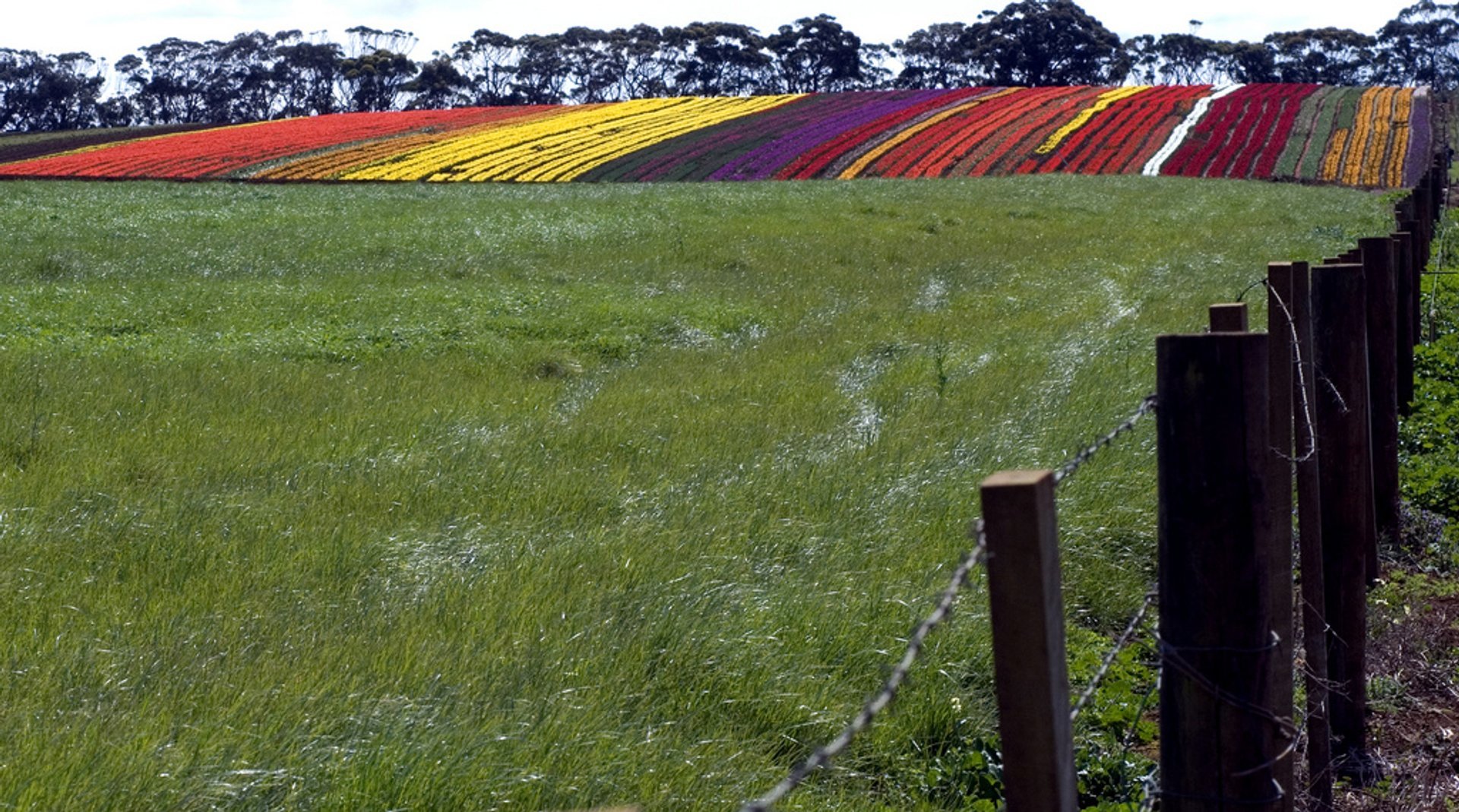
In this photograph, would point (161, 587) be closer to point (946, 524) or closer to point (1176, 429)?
point (946, 524)

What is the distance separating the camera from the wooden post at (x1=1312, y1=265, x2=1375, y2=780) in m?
4.54

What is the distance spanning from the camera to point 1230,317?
3355 mm

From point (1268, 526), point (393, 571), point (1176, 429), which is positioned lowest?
point (393, 571)

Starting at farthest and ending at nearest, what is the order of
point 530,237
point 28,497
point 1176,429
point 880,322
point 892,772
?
1. point 530,237
2. point 880,322
3. point 28,497
4. point 892,772
5. point 1176,429

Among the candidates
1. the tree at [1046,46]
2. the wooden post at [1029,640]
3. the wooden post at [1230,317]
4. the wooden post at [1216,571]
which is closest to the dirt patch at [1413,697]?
the wooden post at [1230,317]

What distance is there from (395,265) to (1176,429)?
58.0 ft

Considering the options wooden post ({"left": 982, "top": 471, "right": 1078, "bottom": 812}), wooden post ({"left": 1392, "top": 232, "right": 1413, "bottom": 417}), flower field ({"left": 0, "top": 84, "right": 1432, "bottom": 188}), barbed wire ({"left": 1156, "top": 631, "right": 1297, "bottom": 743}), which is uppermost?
flower field ({"left": 0, "top": 84, "right": 1432, "bottom": 188})

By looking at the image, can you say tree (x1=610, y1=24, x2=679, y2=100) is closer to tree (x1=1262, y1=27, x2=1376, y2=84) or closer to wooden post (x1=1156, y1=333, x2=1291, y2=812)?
tree (x1=1262, y1=27, x2=1376, y2=84)

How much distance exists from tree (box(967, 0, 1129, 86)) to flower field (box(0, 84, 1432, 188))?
1043 inches

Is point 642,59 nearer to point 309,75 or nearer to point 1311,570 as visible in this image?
point 309,75

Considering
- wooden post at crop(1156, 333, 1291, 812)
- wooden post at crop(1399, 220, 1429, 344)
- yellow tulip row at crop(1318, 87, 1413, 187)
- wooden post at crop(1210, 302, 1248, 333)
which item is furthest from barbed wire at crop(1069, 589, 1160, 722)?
yellow tulip row at crop(1318, 87, 1413, 187)

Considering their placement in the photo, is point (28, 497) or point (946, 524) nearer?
point (946, 524)

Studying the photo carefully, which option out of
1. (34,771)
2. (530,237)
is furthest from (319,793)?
(530,237)

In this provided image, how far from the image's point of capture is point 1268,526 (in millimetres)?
2311
